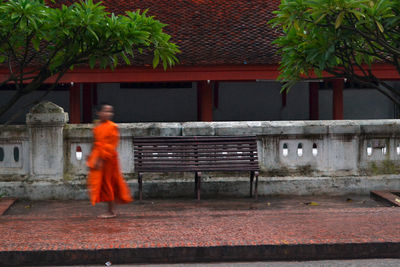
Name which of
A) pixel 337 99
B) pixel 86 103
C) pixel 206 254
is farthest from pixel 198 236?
pixel 86 103

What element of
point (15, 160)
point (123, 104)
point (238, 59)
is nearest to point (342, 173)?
point (15, 160)

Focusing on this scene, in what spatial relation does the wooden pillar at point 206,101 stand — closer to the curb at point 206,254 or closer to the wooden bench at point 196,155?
the wooden bench at point 196,155

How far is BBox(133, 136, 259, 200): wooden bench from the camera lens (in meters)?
8.77

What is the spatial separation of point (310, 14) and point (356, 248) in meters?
2.79

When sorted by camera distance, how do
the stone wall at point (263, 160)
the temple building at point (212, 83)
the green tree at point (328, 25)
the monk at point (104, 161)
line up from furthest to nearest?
the temple building at point (212, 83), the stone wall at point (263, 160), the monk at point (104, 161), the green tree at point (328, 25)

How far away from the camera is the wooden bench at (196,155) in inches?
345

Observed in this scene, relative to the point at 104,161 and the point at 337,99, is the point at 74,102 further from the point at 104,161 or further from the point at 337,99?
the point at 104,161

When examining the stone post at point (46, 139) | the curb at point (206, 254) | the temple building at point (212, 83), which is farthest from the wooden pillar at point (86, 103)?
the curb at point (206, 254)

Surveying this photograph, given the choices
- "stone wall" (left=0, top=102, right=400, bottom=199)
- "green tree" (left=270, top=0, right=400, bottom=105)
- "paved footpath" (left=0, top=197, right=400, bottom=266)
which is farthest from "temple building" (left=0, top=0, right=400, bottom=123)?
"paved footpath" (left=0, top=197, right=400, bottom=266)

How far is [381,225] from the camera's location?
6.57m

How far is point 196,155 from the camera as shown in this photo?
8.86m

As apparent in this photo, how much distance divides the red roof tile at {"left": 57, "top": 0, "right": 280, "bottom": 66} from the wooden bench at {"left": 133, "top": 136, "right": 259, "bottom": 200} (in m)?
7.71

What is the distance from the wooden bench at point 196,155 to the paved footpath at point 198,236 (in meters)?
0.90

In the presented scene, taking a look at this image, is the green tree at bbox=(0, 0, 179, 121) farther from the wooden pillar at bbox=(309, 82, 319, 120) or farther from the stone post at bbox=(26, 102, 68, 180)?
the wooden pillar at bbox=(309, 82, 319, 120)
